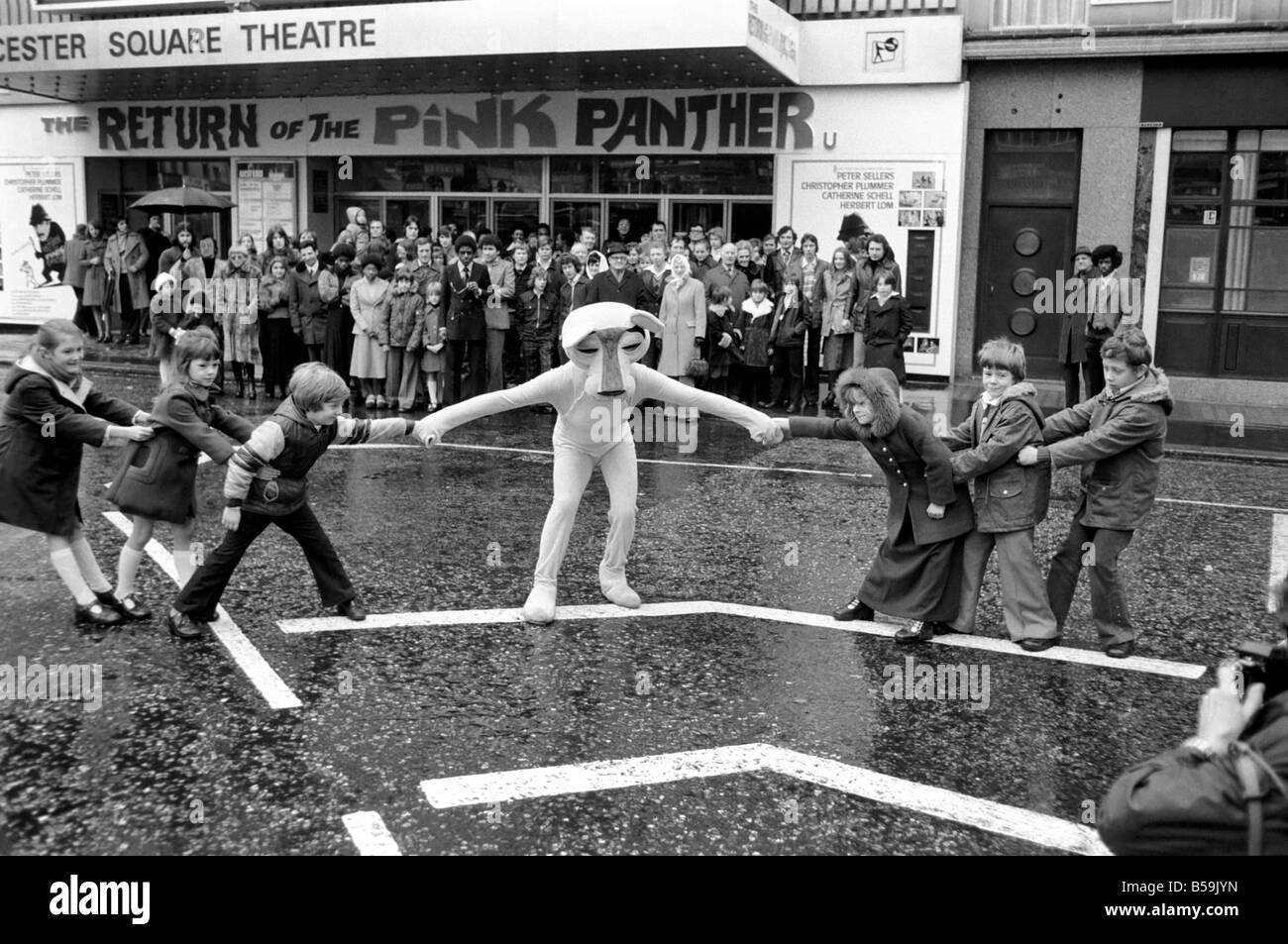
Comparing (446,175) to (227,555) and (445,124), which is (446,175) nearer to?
(445,124)

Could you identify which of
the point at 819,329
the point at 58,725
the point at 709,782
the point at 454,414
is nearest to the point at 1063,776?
the point at 709,782

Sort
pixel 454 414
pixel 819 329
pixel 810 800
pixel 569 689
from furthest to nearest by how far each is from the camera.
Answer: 1. pixel 819 329
2. pixel 454 414
3. pixel 569 689
4. pixel 810 800

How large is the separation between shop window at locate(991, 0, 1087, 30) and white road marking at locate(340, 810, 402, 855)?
1593 cm

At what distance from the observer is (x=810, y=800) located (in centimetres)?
484

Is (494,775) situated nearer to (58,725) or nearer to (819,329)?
(58,725)

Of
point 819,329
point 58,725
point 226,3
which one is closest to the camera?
point 58,725

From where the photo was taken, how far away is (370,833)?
4453mm

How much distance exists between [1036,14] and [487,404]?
1348cm

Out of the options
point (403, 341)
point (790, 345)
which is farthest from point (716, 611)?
point (403, 341)

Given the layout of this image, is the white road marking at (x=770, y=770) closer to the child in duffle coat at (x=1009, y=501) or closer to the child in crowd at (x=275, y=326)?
the child in duffle coat at (x=1009, y=501)

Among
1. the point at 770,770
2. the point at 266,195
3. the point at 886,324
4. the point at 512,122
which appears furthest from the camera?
the point at 266,195

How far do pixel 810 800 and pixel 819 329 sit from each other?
11.3 metres

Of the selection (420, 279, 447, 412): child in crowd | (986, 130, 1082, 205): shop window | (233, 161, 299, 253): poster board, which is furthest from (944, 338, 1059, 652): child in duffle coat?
(233, 161, 299, 253): poster board

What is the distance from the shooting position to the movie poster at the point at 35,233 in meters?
24.0
